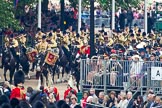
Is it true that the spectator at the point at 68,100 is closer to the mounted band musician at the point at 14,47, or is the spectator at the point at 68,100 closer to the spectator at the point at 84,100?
the spectator at the point at 84,100

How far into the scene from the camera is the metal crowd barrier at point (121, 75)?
3759 centimetres

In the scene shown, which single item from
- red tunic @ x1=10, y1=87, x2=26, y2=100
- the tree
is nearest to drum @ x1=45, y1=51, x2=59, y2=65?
the tree

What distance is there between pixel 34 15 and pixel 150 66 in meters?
21.8

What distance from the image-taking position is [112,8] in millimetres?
58562

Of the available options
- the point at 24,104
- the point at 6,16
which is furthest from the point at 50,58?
the point at 24,104

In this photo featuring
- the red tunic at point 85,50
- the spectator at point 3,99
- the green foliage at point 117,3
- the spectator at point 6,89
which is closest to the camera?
the spectator at point 3,99

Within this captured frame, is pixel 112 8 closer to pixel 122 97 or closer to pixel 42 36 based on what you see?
pixel 42 36

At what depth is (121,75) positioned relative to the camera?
1505 inches

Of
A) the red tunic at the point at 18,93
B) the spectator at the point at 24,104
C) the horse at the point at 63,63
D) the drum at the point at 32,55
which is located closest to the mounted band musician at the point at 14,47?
the drum at the point at 32,55

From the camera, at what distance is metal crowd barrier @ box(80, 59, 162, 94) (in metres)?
37.6

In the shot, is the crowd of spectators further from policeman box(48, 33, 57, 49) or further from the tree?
the tree

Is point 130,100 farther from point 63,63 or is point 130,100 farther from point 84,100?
point 63,63

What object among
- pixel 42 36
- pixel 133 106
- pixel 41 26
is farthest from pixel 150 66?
pixel 41 26

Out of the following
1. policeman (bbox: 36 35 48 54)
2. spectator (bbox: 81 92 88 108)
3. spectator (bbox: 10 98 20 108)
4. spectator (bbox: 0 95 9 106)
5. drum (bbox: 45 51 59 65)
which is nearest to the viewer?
spectator (bbox: 10 98 20 108)
